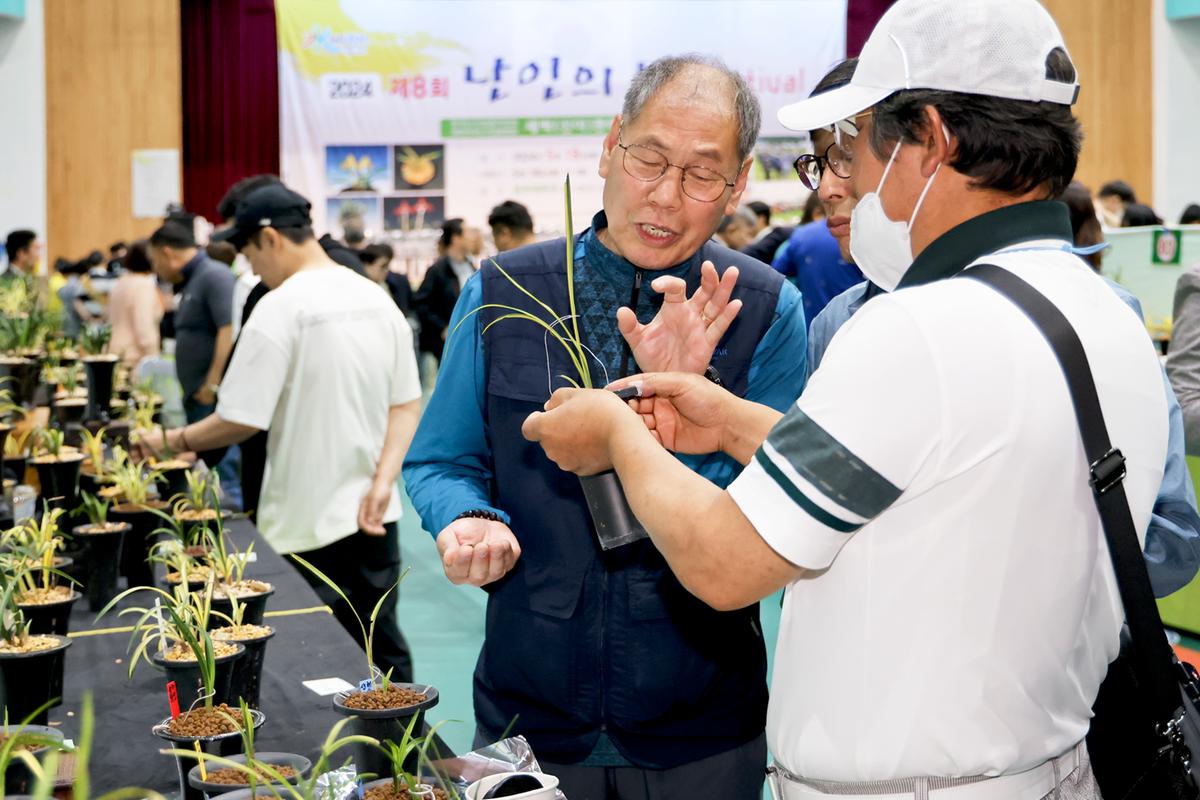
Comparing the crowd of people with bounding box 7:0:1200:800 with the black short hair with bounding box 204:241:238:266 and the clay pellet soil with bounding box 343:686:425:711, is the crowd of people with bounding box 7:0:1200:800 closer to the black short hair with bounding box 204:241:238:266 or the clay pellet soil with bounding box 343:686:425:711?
the clay pellet soil with bounding box 343:686:425:711

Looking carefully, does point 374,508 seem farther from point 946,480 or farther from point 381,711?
point 946,480

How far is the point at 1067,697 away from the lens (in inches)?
48.1

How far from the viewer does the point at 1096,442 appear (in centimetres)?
112

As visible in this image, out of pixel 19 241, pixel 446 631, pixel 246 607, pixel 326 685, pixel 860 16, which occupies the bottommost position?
pixel 446 631

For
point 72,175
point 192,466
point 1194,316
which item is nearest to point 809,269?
point 1194,316

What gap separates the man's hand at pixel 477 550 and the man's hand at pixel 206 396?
13.6 ft

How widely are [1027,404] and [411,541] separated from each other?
580 cm

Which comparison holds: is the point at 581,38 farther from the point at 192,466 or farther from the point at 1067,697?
the point at 1067,697

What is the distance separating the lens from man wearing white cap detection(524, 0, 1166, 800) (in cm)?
109

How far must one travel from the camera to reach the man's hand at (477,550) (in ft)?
5.57

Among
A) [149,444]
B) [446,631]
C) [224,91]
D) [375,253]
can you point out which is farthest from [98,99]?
[149,444]

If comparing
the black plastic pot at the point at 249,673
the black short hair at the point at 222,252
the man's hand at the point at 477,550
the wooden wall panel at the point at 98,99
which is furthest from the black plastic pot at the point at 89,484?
the wooden wall panel at the point at 98,99

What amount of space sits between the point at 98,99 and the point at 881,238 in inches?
605

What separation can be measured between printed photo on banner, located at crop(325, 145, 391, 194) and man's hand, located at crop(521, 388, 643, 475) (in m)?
13.5
